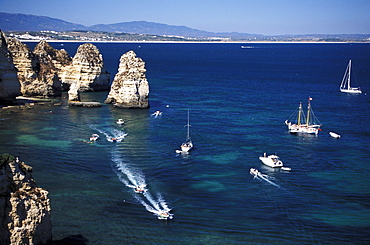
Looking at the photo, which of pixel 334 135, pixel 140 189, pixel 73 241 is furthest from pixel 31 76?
pixel 73 241

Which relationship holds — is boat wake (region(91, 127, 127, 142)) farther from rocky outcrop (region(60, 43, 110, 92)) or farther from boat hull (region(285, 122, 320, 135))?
rocky outcrop (region(60, 43, 110, 92))

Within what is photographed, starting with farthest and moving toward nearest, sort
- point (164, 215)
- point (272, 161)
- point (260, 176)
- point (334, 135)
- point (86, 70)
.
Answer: point (86, 70)
point (334, 135)
point (272, 161)
point (260, 176)
point (164, 215)

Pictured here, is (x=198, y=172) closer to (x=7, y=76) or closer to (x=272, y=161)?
(x=272, y=161)

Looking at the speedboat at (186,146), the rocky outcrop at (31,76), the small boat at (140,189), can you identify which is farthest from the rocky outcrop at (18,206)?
the rocky outcrop at (31,76)

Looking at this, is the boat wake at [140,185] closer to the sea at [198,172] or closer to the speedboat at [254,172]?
the sea at [198,172]

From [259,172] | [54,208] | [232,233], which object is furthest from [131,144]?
[232,233]

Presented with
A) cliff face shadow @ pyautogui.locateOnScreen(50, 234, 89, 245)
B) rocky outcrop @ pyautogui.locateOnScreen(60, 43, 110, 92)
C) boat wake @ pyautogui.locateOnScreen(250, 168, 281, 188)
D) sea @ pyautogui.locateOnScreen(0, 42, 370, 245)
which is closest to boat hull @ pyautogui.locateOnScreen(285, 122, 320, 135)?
sea @ pyautogui.locateOnScreen(0, 42, 370, 245)
